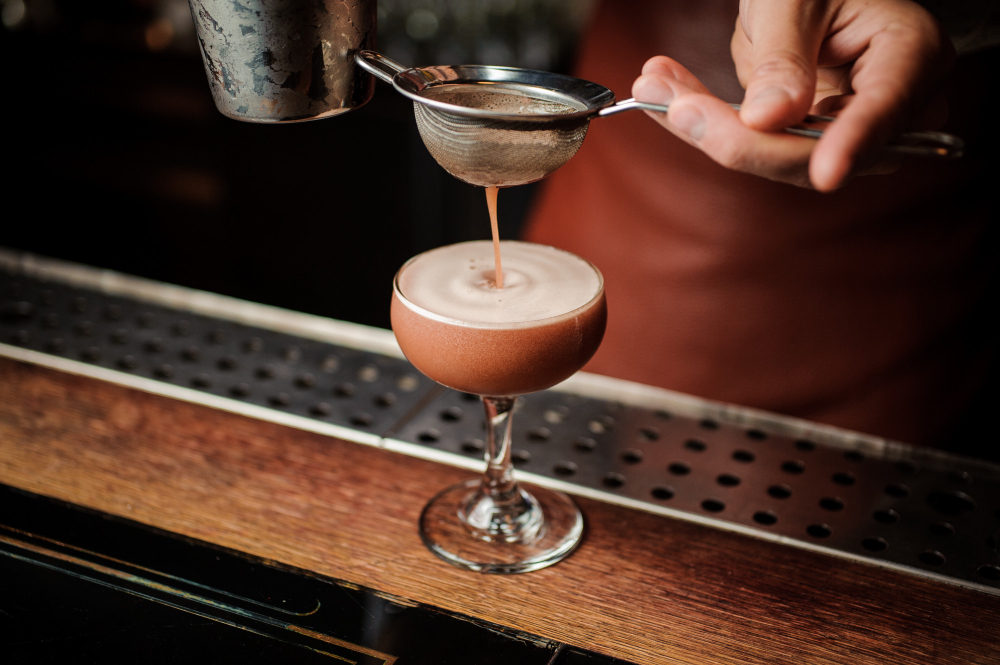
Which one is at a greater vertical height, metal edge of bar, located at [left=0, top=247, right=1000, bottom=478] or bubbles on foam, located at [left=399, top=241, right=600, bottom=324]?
bubbles on foam, located at [left=399, top=241, right=600, bottom=324]

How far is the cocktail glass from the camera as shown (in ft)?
3.39

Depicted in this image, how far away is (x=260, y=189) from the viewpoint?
3.77m

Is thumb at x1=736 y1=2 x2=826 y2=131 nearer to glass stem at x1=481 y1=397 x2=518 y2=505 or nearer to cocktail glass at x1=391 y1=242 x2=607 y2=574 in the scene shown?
cocktail glass at x1=391 y1=242 x2=607 y2=574

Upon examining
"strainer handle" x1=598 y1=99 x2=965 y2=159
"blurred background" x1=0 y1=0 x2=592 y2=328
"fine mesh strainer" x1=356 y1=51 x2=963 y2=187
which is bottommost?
"blurred background" x1=0 y1=0 x2=592 y2=328

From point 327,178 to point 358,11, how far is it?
2.72 m

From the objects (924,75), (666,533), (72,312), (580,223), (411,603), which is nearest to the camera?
(924,75)

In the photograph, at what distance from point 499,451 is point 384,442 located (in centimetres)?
22

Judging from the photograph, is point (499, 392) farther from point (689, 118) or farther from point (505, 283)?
point (689, 118)

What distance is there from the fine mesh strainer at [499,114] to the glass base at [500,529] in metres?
0.45

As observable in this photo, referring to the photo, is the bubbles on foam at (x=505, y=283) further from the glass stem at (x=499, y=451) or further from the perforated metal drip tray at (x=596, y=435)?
the perforated metal drip tray at (x=596, y=435)

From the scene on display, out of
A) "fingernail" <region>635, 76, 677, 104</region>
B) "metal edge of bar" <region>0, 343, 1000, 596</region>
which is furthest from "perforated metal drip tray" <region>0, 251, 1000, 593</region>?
"fingernail" <region>635, 76, 677, 104</region>

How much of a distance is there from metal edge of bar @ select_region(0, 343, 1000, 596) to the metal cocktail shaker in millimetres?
500

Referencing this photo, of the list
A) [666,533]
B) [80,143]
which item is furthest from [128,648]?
[80,143]

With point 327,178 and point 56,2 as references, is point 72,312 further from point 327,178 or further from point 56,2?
point 56,2
